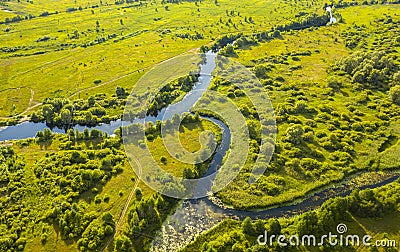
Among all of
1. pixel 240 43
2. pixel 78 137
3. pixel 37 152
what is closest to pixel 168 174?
pixel 78 137

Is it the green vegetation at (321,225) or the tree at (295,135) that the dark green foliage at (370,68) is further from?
the green vegetation at (321,225)

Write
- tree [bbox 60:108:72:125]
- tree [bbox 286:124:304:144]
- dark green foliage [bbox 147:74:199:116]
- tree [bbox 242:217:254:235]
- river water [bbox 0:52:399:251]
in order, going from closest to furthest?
tree [bbox 242:217:254:235]
river water [bbox 0:52:399:251]
tree [bbox 286:124:304:144]
tree [bbox 60:108:72:125]
dark green foliage [bbox 147:74:199:116]

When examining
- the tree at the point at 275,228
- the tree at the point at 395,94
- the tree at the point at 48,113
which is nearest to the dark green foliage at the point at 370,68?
the tree at the point at 395,94

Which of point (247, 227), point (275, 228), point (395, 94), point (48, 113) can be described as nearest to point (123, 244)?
point (247, 227)

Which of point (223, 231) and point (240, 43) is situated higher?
point (240, 43)

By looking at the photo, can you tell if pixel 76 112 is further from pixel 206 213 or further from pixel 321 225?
pixel 321 225

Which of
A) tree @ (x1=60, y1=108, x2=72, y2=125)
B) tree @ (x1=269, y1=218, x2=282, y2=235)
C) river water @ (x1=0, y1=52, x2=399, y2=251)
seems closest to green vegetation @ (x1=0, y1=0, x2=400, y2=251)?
tree @ (x1=269, y1=218, x2=282, y2=235)

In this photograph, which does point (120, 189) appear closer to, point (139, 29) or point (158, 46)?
point (158, 46)

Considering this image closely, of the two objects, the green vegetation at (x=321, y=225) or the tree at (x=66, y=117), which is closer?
the green vegetation at (x=321, y=225)

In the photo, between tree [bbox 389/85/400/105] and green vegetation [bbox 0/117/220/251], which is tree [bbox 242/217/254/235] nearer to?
green vegetation [bbox 0/117/220/251]

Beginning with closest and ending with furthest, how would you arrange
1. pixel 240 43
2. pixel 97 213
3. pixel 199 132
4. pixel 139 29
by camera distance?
pixel 97 213, pixel 199 132, pixel 240 43, pixel 139 29

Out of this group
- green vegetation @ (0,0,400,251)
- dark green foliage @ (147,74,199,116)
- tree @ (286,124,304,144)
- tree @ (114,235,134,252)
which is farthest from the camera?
dark green foliage @ (147,74,199,116)
